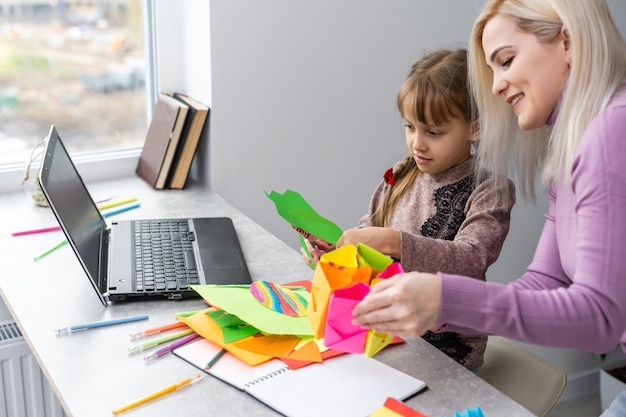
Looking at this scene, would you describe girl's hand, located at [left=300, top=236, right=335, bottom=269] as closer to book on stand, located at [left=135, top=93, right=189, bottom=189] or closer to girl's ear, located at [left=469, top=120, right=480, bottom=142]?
girl's ear, located at [left=469, top=120, right=480, bottom=142]

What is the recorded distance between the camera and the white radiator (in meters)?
1.83

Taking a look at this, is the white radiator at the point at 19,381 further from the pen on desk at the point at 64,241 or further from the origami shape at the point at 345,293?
the origami shape at the point at 345,293

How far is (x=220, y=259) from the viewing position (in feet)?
5.04

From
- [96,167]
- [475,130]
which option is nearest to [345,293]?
[475,130]

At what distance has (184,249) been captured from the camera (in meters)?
1.59

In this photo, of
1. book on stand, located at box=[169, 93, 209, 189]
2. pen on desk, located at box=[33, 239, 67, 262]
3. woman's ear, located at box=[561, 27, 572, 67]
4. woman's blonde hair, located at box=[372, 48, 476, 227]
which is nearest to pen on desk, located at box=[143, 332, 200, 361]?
pen on desk, located at box=[33, 239, 67, 262]

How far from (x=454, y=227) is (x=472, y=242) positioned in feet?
0.30

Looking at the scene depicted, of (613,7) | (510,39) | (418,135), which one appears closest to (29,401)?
(418,135)

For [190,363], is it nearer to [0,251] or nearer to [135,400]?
[135,400]

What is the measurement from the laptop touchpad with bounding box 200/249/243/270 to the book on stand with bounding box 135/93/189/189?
18.6 inches

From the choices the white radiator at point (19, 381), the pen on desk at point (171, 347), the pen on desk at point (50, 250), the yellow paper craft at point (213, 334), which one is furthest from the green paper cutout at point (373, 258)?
the white radiator at point (19, 381)

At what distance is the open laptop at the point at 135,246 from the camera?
1388 mm

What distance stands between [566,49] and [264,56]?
40.0 inches

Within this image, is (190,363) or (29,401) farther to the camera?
(29,401)
